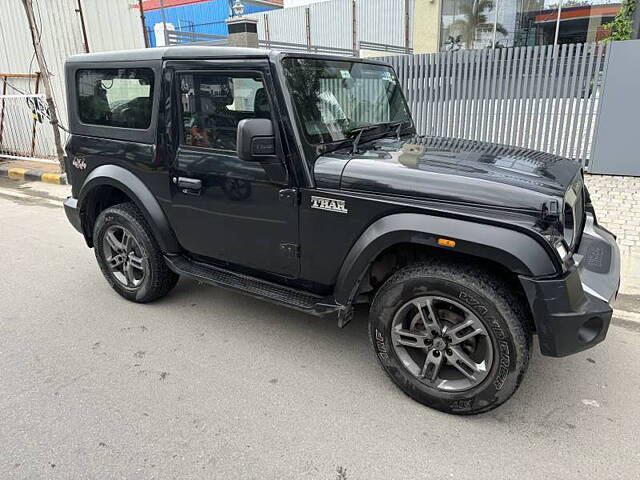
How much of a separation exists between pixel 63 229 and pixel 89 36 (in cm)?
495

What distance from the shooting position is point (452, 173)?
255 cm

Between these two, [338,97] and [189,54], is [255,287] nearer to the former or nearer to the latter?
[338,97]

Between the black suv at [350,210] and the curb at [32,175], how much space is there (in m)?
5.63

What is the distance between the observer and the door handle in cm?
328

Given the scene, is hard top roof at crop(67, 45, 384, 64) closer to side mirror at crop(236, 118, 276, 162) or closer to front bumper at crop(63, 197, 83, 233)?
side mirror at crop(236, 118, 276, 162)

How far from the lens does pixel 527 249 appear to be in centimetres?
228

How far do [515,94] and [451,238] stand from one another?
21.9 ft

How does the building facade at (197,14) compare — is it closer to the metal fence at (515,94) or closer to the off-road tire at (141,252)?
the metal fence at (515,94)

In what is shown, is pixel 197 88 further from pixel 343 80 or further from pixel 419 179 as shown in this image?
pixel 419 179

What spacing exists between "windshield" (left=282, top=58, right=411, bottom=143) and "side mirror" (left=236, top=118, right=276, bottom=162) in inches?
8.7

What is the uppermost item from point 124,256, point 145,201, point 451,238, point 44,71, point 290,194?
point 44,71

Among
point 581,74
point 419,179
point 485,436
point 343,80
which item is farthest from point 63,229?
point 581,74

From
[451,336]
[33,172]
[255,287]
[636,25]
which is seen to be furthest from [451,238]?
[636,25]

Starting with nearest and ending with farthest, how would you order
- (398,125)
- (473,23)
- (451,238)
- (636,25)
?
(451,238), (398,125), (636,25), (473,23)
